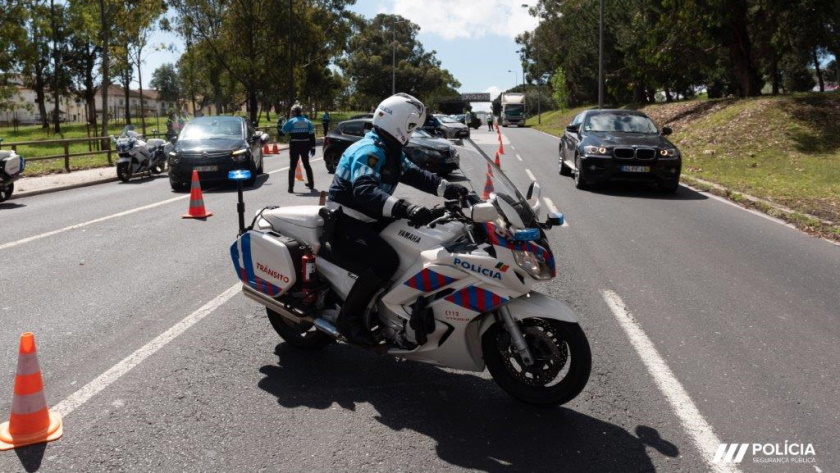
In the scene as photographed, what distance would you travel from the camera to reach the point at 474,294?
3.91 metres

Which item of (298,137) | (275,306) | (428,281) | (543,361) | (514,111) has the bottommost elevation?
(543,361)

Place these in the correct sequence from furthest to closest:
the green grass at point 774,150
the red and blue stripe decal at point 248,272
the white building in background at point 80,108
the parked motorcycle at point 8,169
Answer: the white building in background at point 80,108, the parked motorcycle at point 8,169, the green grass at point 774,150, the red and blue stripe decal at point 248,272

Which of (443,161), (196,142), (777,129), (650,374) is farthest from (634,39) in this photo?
(650,374)

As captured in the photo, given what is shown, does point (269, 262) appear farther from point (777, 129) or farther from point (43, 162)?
point (43, 162)

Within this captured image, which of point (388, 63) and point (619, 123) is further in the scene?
point (388, 63)

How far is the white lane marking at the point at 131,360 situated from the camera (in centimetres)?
411

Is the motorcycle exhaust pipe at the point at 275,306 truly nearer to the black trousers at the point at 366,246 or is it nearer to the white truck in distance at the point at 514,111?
the black trousers at the point at 366,246

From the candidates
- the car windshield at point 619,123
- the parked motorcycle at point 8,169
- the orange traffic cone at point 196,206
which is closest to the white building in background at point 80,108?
the parked motorcycle at point 8,169

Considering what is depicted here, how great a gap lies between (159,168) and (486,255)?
1887 cm

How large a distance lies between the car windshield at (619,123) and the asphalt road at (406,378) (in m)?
7.34

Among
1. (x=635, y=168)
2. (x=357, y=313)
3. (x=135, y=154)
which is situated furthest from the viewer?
(x=135, y=154)

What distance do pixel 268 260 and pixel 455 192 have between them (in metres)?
1.44

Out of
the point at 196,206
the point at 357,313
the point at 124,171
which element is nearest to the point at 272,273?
the point at 357,313

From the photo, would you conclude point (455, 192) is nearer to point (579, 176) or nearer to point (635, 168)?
point (635, 168)
